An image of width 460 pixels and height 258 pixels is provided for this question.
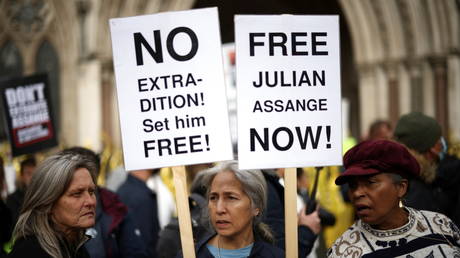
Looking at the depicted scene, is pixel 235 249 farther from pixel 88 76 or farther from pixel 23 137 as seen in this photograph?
pixel 88 76

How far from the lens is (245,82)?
304cm

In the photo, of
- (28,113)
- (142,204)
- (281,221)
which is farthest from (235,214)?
(28,113)

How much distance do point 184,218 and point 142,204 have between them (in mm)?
1796

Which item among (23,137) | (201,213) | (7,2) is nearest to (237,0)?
(7,2)

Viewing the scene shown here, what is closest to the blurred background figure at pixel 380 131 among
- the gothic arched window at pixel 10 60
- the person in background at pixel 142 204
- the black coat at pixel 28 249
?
the person in background at pixel 142 204

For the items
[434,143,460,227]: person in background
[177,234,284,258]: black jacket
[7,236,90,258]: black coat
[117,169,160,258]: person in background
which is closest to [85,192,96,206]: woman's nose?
[7,236,90,258]: black coat

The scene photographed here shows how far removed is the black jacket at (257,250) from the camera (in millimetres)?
2945

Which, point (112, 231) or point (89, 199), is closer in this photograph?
point (89, 199)

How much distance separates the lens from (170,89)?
313cm

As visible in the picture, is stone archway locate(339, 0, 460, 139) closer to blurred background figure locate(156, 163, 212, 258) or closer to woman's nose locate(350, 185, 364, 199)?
blurred background figure locate(156, 163, 212, 258)

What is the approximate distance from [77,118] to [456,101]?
7.95 meters

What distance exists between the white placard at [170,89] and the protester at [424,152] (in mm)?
1149

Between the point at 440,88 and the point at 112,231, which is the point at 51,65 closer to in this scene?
the point at 440,88

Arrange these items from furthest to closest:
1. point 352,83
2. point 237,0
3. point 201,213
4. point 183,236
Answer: point 352,83 → point 237,0 → point 201,213 → point 183,236
